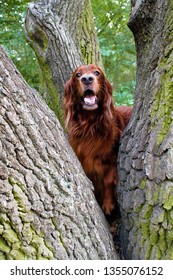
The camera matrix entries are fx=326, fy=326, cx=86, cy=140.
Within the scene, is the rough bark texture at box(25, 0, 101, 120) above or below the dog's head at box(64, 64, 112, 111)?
above

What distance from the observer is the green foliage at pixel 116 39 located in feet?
22.4

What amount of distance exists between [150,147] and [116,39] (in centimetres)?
611

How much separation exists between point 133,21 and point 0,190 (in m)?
1.46

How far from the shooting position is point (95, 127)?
282cm

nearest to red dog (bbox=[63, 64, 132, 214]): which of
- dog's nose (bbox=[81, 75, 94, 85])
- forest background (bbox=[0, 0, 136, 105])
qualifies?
dog's nose (bbox=[81, 75, 94, 85])

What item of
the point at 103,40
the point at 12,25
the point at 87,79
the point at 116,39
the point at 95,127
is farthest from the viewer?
the point at 116,39

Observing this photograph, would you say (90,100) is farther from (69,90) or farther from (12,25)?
(12,25)

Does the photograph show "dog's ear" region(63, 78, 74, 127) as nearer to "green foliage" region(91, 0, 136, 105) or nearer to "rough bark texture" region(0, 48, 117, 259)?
"rough bark texture" region(0, 48, 117, 259)

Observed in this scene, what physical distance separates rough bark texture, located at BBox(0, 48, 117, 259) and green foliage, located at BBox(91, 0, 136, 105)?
14.7ft

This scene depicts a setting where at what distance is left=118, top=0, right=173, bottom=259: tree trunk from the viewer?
1771 mm

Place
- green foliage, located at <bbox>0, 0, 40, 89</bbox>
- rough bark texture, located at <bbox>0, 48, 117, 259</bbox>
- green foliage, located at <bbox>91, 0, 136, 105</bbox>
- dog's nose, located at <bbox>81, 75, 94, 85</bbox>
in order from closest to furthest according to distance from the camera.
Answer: rough bark texture, located at <bbox>0, 48, 117, 259</bbox> → dog's nose, located at <bbox>81, 75, 94, 85</bbox> → green foliage, located at <bbox>0, 0, 40, 89</bbox> → green foliage, located at <bbox>91, 0, 136, 105</bbox>

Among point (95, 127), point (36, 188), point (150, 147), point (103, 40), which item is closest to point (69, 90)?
point (95, 127)

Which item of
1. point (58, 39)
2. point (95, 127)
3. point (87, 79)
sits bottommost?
point (95, 127)

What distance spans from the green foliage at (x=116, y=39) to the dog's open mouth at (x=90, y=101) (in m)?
3.47
